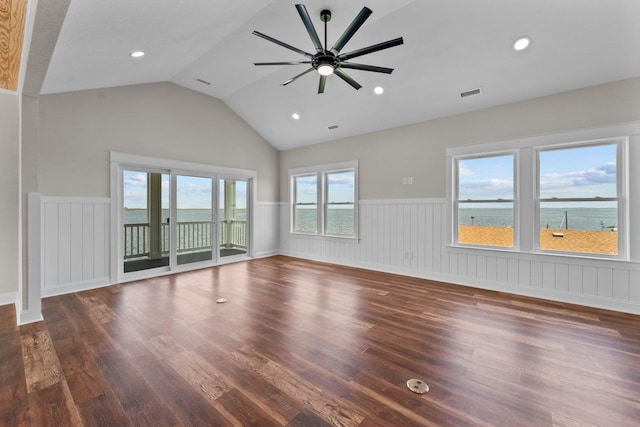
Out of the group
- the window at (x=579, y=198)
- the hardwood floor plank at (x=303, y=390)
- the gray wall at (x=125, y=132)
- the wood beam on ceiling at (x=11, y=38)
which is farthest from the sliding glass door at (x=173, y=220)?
the window at (x=579, y=198)

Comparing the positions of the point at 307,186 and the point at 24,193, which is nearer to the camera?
the point at 24,193

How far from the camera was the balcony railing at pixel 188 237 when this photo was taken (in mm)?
5141

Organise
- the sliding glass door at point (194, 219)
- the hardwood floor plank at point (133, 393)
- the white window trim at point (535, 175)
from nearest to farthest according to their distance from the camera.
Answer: the hardwood floor plank at point (133, 393) → the white window trim at point (535, 175) → the sliding glass door at point (194, 219)

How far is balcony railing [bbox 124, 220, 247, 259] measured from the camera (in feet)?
16.9

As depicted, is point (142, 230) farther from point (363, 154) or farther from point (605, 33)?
point (605, 33)

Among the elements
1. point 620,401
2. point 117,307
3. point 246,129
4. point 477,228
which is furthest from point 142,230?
point 620,401

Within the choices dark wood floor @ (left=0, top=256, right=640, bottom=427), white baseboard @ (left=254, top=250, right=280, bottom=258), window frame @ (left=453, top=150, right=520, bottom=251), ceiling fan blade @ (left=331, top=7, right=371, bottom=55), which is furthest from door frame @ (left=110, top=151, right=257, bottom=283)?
window frame @ (left=453, top=150, right=520, bottom=251)

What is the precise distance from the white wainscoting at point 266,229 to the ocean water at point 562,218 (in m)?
4.56

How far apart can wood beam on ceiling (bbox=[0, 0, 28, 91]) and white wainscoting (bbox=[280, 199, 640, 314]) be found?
202 inches

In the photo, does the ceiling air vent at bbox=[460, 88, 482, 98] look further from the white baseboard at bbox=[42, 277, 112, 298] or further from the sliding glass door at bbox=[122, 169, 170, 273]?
the white baseboard at bbox=[42, 277, 112, 298]

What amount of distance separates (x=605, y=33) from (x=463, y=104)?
1661 millimetres

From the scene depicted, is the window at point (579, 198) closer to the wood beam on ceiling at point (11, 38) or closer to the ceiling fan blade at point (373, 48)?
the ceiling fan blade at point (373, 48)

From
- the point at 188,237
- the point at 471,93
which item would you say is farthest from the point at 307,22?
the point at 188,237

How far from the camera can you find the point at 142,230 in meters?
5.25
